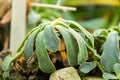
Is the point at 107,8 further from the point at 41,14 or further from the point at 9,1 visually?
the point at 9,1

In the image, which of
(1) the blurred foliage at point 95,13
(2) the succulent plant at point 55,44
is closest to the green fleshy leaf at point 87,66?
(2) the succulent plant at point 55,44

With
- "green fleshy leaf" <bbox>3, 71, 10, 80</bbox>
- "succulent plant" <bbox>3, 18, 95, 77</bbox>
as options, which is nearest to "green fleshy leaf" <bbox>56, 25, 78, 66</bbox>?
"succulent plant" <bbox>3, 18, 95, 77</bbox>


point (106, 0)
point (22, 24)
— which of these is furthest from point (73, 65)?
point (106, 0)

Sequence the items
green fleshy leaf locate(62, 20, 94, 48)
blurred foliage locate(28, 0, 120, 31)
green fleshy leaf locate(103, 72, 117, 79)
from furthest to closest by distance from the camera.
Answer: blurred foliage locate(28, 0, 120, 31) → green fleshy leaf locate(62, 20, 94, 48) → green fleshy leaf locate(103, 72, 117, 79)

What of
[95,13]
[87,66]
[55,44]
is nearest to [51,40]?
[55,44]

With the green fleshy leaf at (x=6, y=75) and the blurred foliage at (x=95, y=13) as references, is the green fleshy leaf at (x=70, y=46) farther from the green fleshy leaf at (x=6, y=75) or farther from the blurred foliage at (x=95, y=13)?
the blurred foliage at (x=95, y=13)

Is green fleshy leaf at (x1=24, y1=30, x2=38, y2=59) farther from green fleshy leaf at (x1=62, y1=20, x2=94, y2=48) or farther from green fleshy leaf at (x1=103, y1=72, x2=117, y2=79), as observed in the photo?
green fleshy leaf at (x1=103, y1=72, x2=117, y2=79)
